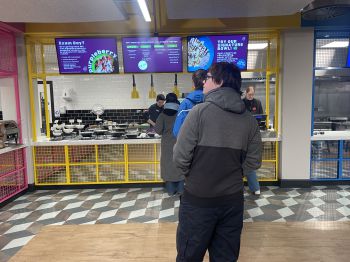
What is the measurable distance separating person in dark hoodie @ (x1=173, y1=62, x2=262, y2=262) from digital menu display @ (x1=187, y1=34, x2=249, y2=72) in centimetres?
346

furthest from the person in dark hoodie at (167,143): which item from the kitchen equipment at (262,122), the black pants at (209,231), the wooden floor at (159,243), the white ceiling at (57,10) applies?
the black pants at (209,231)

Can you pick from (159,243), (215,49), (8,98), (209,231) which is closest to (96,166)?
(8,98)

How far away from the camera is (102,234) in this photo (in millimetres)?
3266

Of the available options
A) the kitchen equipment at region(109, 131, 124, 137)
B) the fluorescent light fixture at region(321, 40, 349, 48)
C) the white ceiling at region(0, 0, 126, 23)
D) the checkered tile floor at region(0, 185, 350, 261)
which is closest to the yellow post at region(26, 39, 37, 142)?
the white ceiling at region(0, 0, 126, 23)

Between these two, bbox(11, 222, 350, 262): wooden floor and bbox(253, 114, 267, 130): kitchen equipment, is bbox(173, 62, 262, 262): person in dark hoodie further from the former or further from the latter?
bbox(253, 114, 267, 130): kitchen equipment

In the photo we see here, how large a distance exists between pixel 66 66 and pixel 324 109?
6.50 meters

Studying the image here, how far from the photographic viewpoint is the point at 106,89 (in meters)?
8.48

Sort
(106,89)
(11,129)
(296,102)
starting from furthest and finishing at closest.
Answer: (106,89) < (296,102) < (11,129)

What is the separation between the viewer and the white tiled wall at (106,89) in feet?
27.6

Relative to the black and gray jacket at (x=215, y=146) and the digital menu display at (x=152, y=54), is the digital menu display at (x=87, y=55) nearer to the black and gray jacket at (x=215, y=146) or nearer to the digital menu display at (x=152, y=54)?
the digital menu display at (x=152, y=54)

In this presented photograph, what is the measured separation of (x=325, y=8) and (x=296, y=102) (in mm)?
1926

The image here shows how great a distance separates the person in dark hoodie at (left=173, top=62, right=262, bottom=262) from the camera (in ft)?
5.61

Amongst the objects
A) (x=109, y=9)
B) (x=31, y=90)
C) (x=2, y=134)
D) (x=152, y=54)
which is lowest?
(x=2, y=134)

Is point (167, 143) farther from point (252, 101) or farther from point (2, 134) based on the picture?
point (2, 134)
